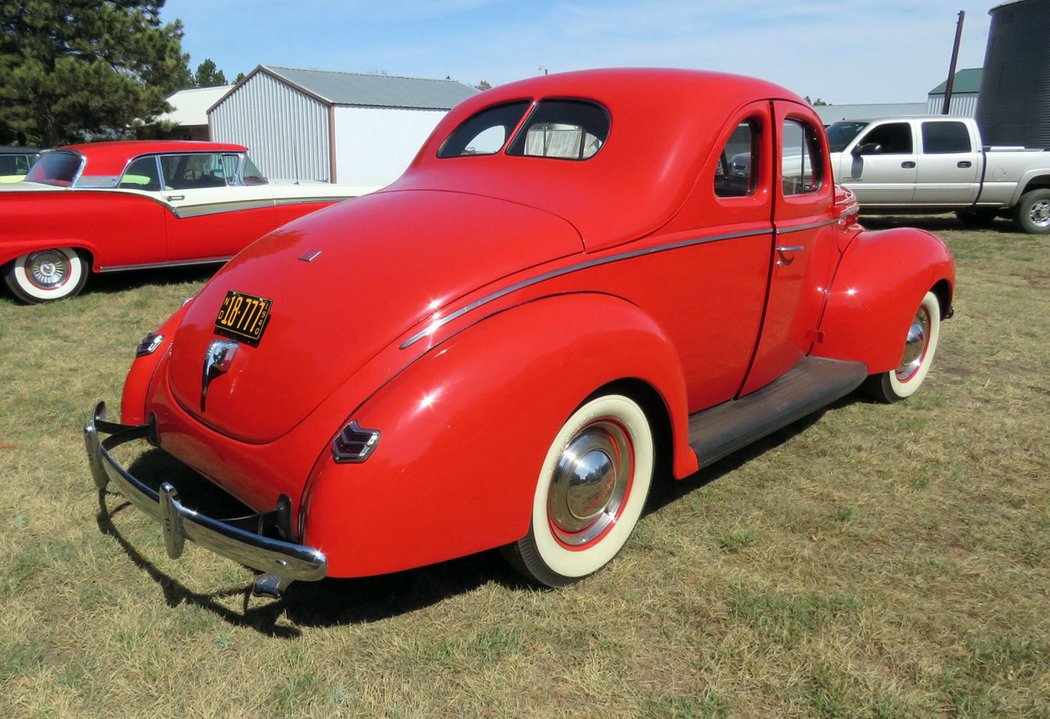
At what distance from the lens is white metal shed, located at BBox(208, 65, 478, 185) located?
2503 centimetres

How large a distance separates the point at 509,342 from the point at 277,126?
26.5 metres

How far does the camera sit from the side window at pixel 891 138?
1195cm

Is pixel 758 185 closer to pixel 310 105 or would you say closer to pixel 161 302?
pixel 161 302

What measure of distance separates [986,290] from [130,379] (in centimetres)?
812

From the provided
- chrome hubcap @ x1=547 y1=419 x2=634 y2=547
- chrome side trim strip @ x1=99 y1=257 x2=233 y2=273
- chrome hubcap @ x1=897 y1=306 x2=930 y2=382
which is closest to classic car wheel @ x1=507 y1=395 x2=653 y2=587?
chrome hubcap @ x1=547 y1=419 x2=634 y2=547

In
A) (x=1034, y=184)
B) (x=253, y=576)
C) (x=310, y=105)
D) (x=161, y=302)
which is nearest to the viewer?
(x=253, y=576)

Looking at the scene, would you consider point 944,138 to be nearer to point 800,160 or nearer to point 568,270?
point 800,160

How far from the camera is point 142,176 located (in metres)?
7.54

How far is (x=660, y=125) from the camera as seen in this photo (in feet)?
10.6

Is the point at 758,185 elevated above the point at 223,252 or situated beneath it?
elevated above

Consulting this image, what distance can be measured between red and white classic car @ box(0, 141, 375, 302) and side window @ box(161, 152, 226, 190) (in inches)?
0.4

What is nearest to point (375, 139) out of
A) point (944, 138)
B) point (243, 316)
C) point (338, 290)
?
point (944, 138)

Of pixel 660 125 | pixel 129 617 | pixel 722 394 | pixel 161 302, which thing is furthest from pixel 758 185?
pixel 161 302

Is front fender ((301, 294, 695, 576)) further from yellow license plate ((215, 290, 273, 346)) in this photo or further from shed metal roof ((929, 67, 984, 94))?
shed metal roof ((929, 67, 984, 94))
